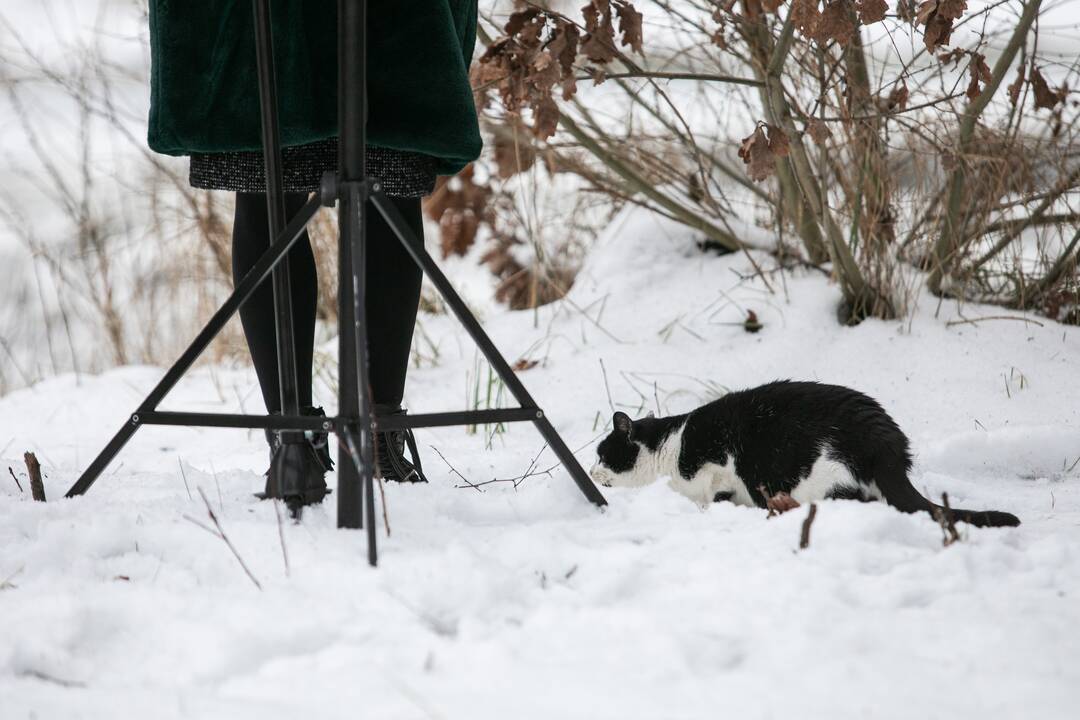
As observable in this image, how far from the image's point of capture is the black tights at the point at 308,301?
196 centimetres

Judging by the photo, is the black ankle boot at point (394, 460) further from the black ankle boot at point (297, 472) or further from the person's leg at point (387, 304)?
the black ankle boot at point (297, 472)

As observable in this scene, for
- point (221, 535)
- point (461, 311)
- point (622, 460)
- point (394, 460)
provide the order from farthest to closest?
point (622, 460) < point (394, 460) < point (461, 311) < point (221, 535)

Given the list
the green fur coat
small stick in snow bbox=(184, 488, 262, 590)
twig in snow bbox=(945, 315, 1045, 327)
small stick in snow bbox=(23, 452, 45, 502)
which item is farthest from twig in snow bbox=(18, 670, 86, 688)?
twig in snow bbox=(945, 315, 1045, 327)

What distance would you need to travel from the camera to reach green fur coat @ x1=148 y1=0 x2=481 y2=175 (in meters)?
1.81

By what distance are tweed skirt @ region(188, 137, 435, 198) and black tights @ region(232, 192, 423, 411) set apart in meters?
0.03

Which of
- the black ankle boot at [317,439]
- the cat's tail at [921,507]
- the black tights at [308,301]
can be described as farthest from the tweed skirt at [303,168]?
the cat's tail at [921,507]

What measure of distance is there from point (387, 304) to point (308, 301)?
0.17 m

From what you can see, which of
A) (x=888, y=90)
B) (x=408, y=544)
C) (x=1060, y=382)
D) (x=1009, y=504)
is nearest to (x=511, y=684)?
(x=408, y=544)

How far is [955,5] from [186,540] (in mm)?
1805

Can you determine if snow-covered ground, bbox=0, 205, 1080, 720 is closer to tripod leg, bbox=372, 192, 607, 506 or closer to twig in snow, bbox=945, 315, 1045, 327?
tripod leg, bbox=372, 192, 607, 506

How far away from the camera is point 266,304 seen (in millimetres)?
1974

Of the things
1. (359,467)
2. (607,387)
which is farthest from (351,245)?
(607,387)

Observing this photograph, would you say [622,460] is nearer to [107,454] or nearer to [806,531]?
[806,531]

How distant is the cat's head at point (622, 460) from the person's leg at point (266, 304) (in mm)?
947
